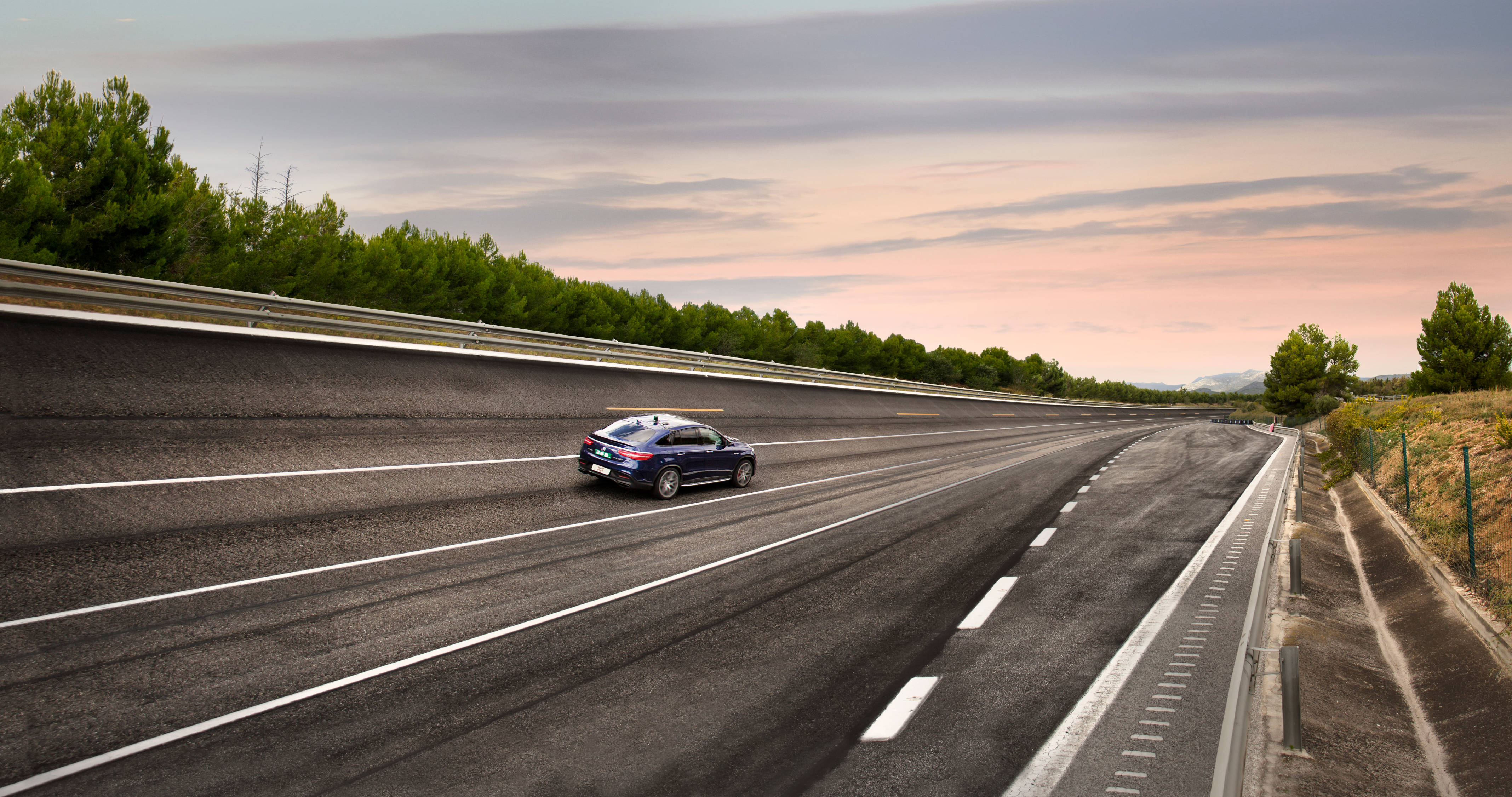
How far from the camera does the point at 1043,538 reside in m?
13.2

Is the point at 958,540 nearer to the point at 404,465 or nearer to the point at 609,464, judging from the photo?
the point at 609,464

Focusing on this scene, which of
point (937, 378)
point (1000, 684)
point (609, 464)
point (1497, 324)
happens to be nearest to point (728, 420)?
point (609, 464)

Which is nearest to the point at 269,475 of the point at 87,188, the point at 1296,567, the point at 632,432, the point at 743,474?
the point at 632,432

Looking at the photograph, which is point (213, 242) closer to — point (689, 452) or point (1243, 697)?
point (689, 452)

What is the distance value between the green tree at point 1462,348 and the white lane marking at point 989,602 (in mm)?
77913

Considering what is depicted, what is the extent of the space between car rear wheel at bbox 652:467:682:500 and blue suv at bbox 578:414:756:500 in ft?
0.04

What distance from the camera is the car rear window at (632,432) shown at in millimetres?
14734

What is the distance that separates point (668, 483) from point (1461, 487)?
45.5ft

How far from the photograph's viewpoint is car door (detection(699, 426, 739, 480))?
1605 cm

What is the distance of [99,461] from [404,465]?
13.0 feet

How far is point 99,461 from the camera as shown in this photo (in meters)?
10.0

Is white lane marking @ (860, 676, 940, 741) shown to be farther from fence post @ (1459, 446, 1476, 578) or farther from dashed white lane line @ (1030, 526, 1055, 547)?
fence post @ (1459, 446, 1476, 578)

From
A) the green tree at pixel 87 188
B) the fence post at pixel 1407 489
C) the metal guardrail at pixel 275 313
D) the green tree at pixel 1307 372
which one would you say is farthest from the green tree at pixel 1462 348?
the green tree at pixel 87 188

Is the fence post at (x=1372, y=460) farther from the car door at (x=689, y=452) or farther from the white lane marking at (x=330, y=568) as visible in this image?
the car door at (x=689, y=452)
